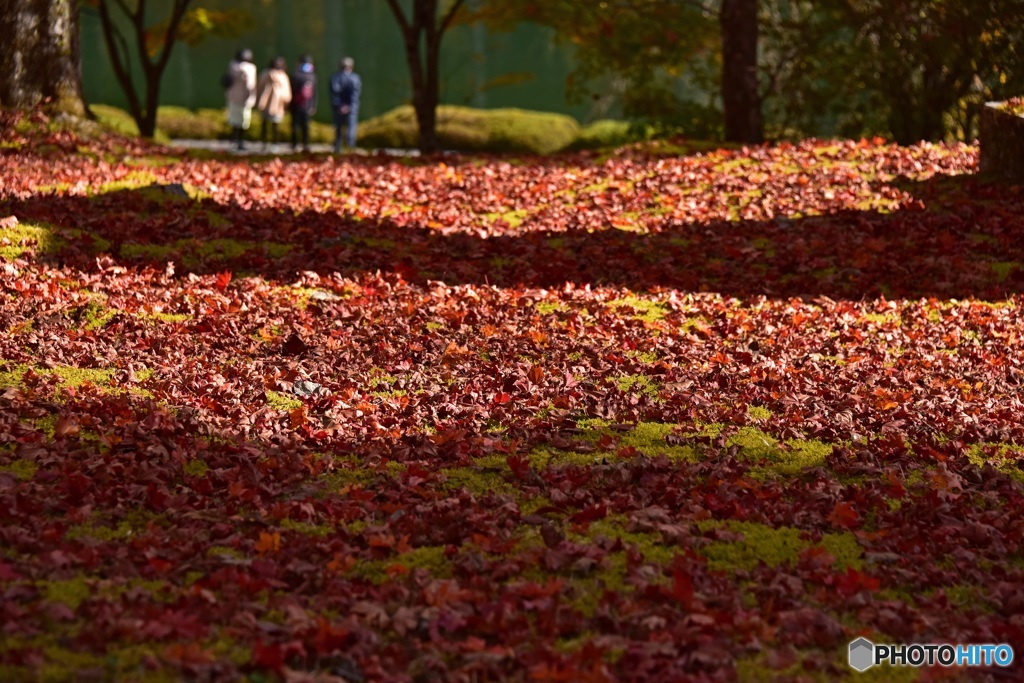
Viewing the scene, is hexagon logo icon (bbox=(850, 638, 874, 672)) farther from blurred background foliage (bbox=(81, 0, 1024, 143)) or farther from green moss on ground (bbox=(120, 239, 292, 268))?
blurred background foliage (bbox=(81, 0, 1024, 143))

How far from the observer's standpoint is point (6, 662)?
362 centimetres

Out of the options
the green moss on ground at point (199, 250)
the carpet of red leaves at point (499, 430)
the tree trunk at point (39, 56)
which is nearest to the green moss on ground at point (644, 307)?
the carpet of red leaves at point (499, 430)

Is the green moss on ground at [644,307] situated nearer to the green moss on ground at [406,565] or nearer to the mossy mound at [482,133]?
the green moss on ground at [406,565]

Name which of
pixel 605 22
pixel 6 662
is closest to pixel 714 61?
pixel 605 22

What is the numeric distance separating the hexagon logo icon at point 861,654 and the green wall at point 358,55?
119 ft

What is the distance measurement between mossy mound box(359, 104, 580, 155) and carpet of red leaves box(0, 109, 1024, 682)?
1457 cm

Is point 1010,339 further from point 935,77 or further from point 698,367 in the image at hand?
point 935,77

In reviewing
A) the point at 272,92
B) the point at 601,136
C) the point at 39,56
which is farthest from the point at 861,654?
the point at 601,136

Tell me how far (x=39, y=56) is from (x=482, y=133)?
48.2ft

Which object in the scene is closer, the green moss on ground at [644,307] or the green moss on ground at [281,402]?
the green moss on ground at [281,402]

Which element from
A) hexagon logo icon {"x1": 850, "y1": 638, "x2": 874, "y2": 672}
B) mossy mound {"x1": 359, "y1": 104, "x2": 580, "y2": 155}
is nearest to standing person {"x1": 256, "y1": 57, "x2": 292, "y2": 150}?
mossy mound {"x1": 359, "y1": 104, "x2": 580, "y2": 155}

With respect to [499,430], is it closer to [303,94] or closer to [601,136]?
[303,94]

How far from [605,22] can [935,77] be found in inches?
241

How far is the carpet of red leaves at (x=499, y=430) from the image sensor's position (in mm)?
4133
